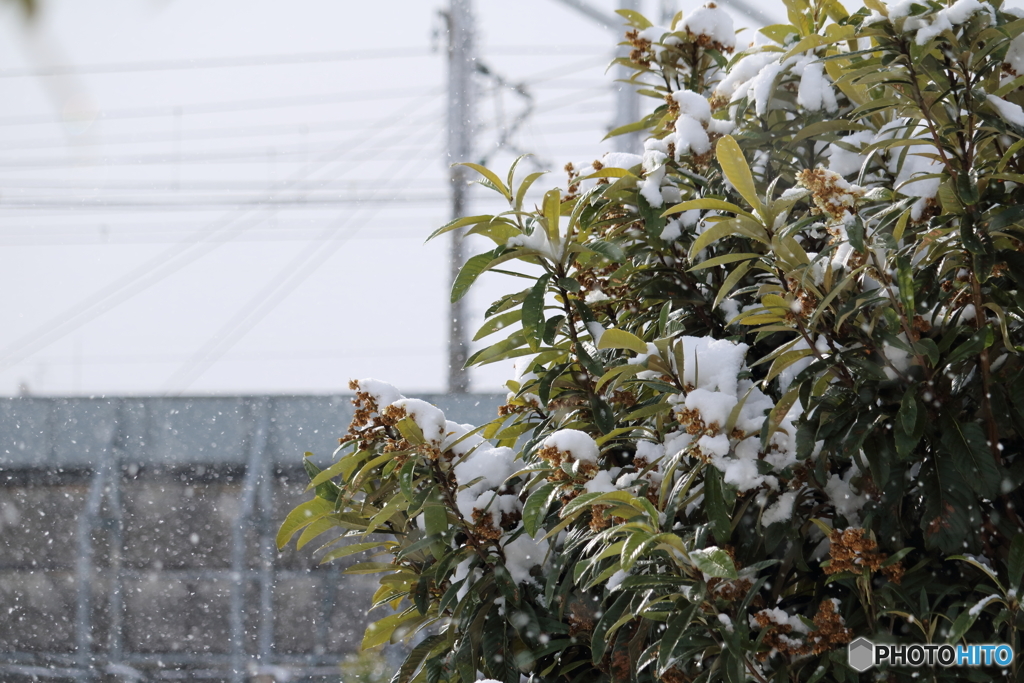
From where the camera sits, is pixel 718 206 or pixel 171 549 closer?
pixel 718 206

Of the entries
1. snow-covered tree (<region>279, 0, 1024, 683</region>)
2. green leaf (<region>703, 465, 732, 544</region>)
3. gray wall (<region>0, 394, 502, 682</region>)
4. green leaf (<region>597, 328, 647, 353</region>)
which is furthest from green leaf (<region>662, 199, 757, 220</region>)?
gray wall (<region>0, 394, 502, 682</region>)

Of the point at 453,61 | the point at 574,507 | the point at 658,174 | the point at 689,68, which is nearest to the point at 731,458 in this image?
the point at 574,507

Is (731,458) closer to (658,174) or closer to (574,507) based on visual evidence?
(574,507)

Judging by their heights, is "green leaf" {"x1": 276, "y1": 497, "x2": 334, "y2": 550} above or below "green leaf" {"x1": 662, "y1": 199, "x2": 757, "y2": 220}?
below

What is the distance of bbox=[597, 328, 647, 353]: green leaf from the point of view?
901 millimetres

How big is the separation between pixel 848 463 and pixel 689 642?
0.30 m

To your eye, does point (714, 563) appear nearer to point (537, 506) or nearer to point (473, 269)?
point (537, 506)

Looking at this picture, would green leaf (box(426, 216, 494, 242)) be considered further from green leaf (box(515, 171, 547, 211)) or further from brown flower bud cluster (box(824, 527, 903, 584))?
brown flower bud cluster (box(824, 527, 903, 584))

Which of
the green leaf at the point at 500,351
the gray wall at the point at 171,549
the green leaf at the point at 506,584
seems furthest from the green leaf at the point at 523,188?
the gray wall at the point at 171,549

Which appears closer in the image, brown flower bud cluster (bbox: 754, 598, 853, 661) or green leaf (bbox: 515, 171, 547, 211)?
brown flower bud cluster (bbox: 754, 598, 853, 661)

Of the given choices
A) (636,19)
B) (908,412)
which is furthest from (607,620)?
(636,19)

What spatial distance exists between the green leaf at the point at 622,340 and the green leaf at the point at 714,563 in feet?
0.76

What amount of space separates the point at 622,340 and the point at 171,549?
3834 millimetres

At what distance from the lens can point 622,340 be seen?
91cm
